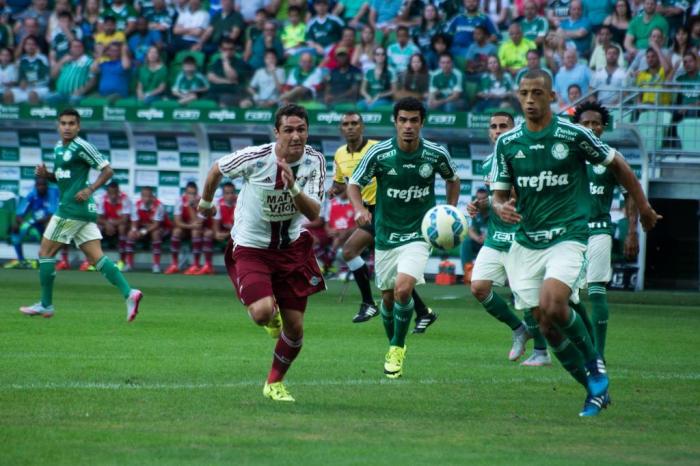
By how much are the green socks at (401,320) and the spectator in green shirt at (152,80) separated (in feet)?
48.4

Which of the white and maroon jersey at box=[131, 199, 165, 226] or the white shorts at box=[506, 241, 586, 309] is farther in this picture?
the white and maroon jersey at box=[131, 199, 165, 226]

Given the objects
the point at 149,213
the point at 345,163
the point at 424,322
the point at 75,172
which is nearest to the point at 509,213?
the point at 424,322

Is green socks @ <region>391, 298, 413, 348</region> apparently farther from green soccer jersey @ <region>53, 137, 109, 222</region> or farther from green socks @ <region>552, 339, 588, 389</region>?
green soccer jersey @ <region>53, 137, 109, 222</region>

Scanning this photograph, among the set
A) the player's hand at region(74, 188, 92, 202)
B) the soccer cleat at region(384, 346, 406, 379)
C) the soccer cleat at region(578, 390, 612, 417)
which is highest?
the player's hand at region(74, 188, 92, 202)

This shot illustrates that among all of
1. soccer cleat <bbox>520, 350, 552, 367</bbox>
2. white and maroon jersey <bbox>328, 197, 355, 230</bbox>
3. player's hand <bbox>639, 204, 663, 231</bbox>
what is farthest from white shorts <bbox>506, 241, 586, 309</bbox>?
white and maroon jersey <bbox>328, 197, 355, 230</bbox>

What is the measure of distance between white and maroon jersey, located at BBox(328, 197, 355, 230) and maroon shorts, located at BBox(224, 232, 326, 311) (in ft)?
47.5

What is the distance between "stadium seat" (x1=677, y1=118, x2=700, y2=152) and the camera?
69.3ft

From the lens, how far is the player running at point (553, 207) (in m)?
8.36

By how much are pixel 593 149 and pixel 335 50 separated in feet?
52.5

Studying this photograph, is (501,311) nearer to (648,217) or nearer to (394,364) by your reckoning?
(394,364)

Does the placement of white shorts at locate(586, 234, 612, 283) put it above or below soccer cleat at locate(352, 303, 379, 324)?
above

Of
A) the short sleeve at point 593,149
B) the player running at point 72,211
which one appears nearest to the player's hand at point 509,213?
→ the short sleeve at point 593,149

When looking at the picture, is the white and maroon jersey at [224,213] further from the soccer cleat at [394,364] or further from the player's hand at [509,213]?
the player's hand at [509,213]

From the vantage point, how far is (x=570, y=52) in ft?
70.9
